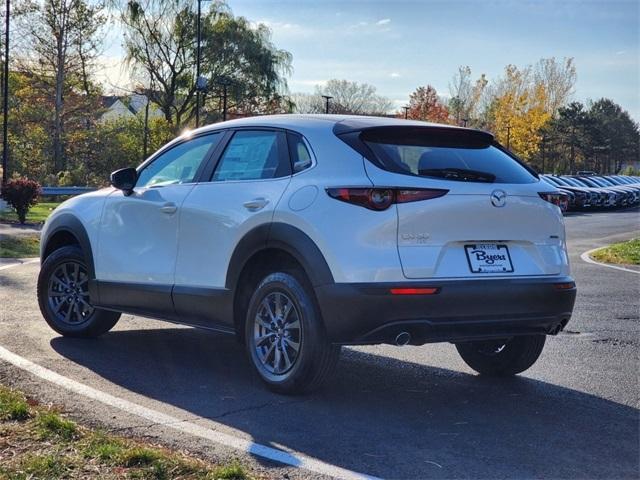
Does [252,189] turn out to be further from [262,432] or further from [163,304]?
[262,432]

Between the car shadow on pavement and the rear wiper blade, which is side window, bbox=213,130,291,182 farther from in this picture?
the car shadow on pavement

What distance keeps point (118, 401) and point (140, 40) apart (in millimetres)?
46978

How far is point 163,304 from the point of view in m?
6.30

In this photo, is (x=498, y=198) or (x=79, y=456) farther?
(x=498, y=198)

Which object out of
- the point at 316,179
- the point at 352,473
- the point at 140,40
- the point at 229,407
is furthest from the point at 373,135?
the point at 140,40

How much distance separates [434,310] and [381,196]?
0.72 metres

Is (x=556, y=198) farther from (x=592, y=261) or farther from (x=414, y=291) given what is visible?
(x=592, y=261)

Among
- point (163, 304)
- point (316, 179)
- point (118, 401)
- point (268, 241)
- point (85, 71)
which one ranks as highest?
point (85, 71)

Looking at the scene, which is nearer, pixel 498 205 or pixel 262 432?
pixel 262 432

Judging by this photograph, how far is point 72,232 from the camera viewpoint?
23.6 ft

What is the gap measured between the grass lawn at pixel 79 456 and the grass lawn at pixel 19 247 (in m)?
9.84

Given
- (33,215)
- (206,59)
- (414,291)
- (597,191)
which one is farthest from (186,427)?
(206,59)

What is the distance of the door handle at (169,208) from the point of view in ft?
20.7

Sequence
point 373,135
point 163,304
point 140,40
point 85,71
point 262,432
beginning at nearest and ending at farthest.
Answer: point 262,432 < point 373,135 < point 163,304 < point 85,71 < point 140,40
